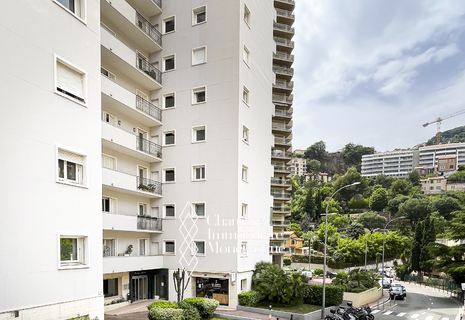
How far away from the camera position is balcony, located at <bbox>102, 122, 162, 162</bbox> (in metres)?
20.0

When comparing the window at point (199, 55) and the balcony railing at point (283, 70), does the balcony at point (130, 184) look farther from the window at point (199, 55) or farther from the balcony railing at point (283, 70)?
the balcony railing at point (283, 70)

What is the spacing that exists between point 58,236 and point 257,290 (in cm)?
1640

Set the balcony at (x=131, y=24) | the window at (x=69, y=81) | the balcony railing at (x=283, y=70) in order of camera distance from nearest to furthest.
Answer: the window at (x=69, y=81) < the balcony at (x=131, y=24) < the balcony railing at (x=283, y=70)

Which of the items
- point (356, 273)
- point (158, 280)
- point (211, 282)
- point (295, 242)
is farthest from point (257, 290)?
point (295, 242)

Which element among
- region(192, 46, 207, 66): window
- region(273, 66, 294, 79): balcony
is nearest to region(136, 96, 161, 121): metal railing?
region(192, 46, 207, 66): window

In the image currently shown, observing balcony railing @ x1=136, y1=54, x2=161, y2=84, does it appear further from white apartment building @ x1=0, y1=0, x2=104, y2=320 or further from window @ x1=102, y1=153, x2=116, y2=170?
white apartment building @ x1=0, y1=0, x2=104, y2=320

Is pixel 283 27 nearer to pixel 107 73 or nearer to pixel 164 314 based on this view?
pixel 107 73

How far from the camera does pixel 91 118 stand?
42.3ft

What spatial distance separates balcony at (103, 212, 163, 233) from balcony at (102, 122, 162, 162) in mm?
4483

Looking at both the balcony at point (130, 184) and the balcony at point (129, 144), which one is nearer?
the balcony at point (130, 184)

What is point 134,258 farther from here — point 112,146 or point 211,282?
point 112,146

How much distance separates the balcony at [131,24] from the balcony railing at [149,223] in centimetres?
1371

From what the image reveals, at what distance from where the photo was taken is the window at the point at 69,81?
38.4 feet

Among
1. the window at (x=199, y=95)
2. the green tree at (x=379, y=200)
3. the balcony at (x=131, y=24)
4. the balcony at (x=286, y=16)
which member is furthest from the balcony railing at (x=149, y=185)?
the green tree at (x=379, y=200)
